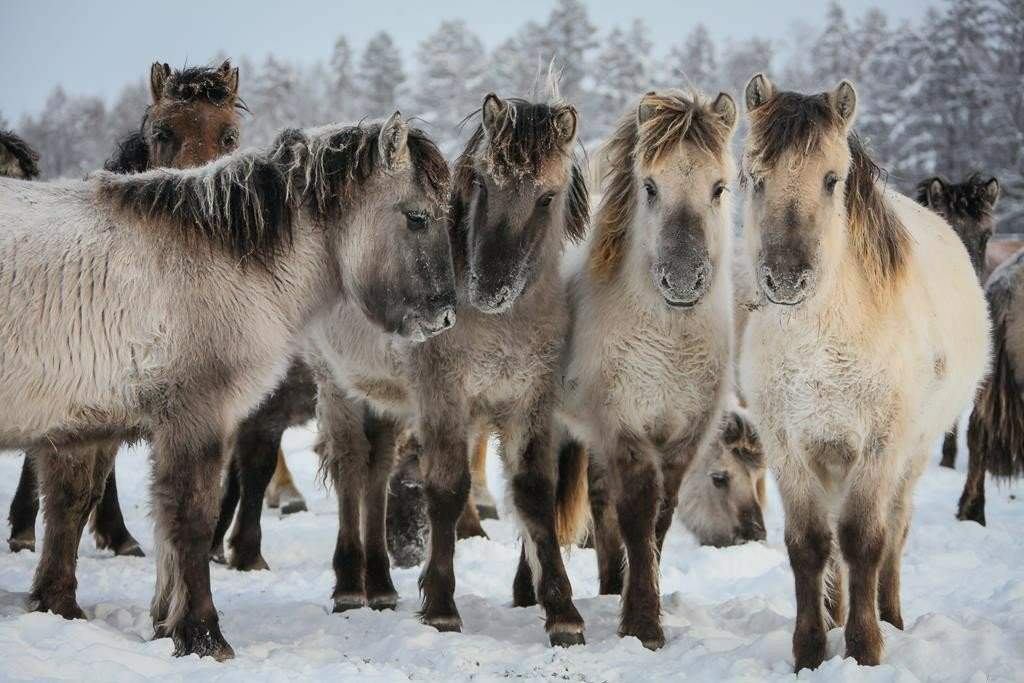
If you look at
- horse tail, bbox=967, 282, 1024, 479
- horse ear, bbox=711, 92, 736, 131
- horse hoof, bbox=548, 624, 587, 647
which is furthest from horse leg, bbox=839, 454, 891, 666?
horse tail, bbox=967, 282, 1024, 479

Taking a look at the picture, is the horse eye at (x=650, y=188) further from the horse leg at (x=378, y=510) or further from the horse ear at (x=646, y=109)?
the horse leg at (x=378, y=510)

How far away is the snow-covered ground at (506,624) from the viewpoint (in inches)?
186

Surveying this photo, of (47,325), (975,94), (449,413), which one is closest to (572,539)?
(449,413)

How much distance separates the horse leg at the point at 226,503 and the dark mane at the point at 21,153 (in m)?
3.23

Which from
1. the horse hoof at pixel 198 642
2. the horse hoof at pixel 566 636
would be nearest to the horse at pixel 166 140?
the horse hoof at pixel 198 642

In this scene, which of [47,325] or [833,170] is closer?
[47,325]

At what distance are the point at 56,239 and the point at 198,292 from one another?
0.74 m

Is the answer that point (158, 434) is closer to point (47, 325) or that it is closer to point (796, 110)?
point (47, 325)

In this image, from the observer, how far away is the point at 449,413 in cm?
612

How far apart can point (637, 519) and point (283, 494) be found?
665 centimetres

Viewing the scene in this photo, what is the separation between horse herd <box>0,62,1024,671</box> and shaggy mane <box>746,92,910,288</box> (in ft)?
0.05

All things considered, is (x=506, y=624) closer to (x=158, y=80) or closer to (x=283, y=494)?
(x=158, y=80)

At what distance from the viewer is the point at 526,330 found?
Answer: 628cm

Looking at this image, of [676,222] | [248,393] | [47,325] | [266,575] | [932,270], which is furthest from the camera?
[266,575]
